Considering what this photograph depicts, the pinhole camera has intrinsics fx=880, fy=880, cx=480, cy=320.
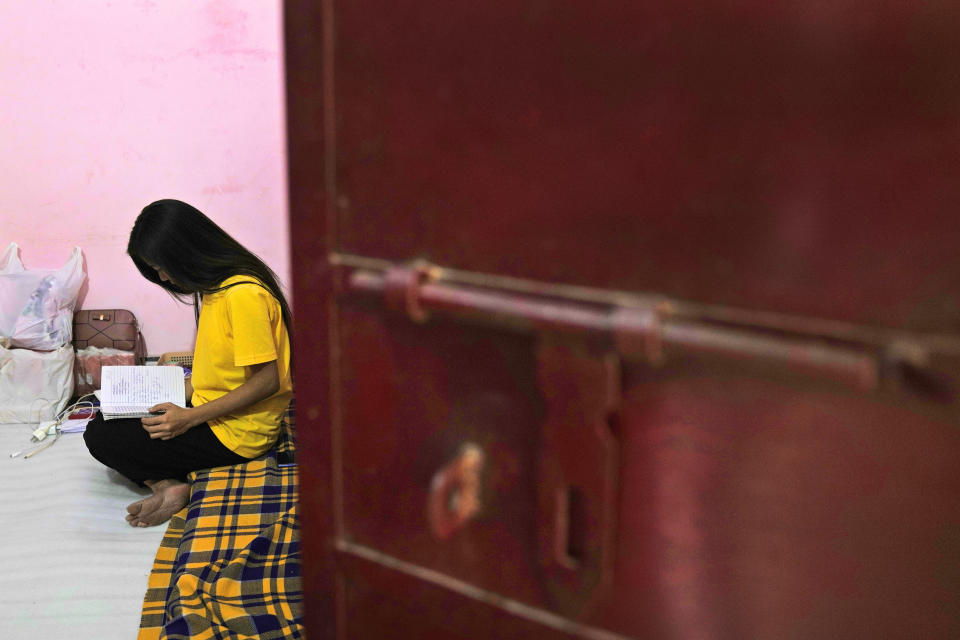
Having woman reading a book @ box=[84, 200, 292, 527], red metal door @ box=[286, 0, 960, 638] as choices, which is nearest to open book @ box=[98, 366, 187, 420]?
woman reading a book @ box=[84, 200, 292, 527]

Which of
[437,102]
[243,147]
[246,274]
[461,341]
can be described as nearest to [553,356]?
[461,341]

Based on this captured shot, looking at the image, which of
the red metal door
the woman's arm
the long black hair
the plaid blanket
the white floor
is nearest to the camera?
the red metal door

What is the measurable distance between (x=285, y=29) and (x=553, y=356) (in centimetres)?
37

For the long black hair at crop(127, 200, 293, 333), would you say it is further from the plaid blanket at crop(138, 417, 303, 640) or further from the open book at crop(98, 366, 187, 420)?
the plaid blanket at crop(138, 417, 303, 640)

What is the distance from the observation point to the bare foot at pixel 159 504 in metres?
2.35

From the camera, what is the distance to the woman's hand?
2.42 m

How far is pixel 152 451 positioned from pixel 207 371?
0.87ft

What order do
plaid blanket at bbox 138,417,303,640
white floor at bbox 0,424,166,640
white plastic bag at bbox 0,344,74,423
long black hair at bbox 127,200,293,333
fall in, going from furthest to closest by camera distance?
white plastic bag at bbox 0,344,74,423 < long black hair at bbox 127,200,293,333 < white floor at bbox 0,424,166,640 < plaid blanket at bbox 138,417,303,640

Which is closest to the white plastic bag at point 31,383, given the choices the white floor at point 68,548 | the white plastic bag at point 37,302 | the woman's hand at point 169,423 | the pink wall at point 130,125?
the white plastic bag at point 37,302

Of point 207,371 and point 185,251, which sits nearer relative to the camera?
point 185,251

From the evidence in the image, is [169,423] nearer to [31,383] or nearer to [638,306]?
[31,383]

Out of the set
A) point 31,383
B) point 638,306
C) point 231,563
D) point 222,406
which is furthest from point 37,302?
point 638,306

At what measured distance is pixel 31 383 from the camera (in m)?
2.94

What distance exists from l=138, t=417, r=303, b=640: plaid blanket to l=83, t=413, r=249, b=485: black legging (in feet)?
0.15
